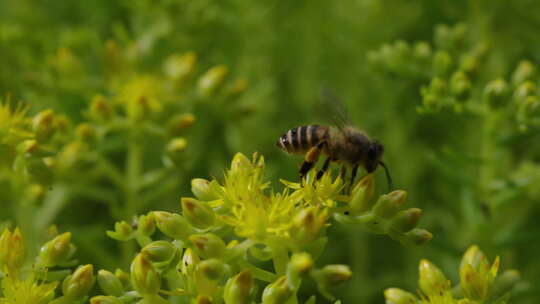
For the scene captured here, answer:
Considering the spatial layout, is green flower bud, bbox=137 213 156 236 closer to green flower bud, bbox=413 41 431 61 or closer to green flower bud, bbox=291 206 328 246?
green flower bud, bbox=291 206 328 246

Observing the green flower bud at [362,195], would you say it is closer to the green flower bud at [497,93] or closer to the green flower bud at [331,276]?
the green flower bud at [331,276]

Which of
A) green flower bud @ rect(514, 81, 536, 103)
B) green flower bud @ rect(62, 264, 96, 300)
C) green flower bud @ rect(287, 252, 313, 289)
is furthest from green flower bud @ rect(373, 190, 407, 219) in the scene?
green flower bud @ rect(514, 81, 536, 103)

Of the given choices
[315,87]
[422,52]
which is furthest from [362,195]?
[315,87]

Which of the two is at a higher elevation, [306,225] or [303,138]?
[303,138]

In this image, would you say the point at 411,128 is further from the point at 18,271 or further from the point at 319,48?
the point at 18,271

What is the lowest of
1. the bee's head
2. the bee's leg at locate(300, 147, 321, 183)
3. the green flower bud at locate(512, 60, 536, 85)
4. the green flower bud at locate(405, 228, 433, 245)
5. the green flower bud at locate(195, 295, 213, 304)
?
the green flower bud at locate(195, 295, 213, 304)

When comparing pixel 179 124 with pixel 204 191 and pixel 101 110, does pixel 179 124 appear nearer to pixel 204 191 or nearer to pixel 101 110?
pixel 101 110

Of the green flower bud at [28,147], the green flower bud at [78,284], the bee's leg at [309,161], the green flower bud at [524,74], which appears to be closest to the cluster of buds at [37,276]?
the green flower bud at [78,284]
